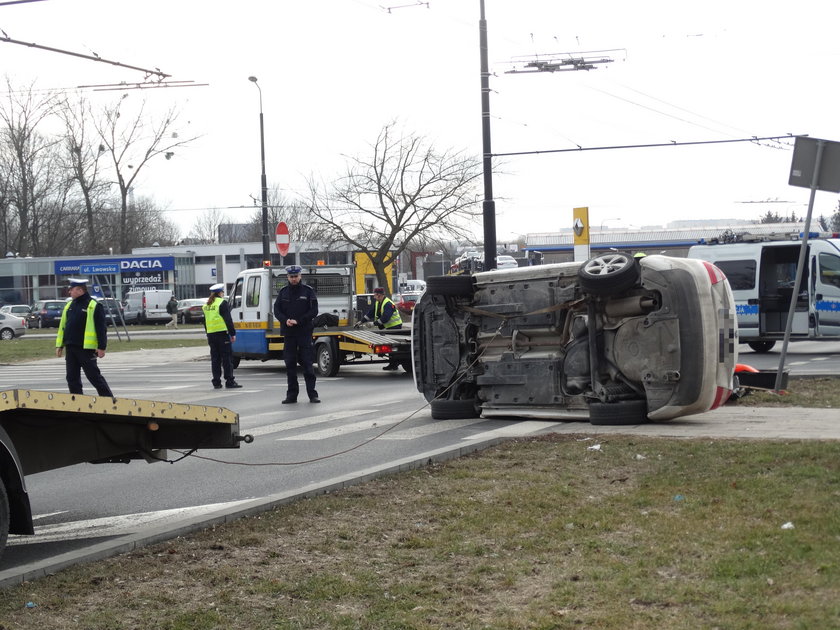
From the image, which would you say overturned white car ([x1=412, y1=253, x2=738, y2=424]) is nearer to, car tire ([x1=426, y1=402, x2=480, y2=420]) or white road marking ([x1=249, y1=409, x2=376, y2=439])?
car tire ([x1=426, y1=402, x2=480, y2=420])

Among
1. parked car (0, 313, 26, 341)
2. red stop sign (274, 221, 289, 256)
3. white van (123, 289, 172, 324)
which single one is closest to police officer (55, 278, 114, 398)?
red stop sign (274, 221, 289, 256)

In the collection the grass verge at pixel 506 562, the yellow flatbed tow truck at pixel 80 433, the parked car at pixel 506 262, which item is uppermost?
the parked car at pixel 506 262

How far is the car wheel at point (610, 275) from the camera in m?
10.4

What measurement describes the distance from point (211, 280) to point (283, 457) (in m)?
70.4

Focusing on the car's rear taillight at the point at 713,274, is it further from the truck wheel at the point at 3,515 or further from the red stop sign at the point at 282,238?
→ the red stop sign at the point at 282,238

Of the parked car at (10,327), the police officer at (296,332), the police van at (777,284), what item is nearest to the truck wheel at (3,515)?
the police officer at (296,332)

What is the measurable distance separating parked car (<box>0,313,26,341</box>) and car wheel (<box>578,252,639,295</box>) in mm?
41651

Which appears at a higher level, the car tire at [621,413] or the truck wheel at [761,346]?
the car tire at [621,413]

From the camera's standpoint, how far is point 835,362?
66.4 feet

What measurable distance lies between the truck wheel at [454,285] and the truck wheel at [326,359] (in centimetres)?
899

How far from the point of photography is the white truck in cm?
2022

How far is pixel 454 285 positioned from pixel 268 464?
138 inches

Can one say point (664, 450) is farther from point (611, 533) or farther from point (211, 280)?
point (211, 280)

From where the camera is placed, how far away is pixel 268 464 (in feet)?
30.9
